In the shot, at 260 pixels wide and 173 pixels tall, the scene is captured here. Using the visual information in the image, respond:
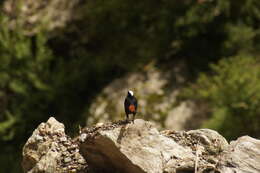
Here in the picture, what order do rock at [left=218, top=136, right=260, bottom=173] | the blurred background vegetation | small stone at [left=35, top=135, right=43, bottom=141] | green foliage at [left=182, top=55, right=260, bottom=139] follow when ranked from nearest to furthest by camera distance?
rock at [left=218, top=136, right=260, bottom=173] < small stone at [left=35, top=135, right=43, bottom=141] < green foliage at [left=182, top=55, right=260, bottom=139] < the blurred background vegetation

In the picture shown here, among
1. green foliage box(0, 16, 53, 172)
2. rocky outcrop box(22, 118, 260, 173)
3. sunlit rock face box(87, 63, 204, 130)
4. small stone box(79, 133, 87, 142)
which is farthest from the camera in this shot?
green foliage box(0, 16, 53, 172)

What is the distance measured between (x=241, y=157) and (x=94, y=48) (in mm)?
11499

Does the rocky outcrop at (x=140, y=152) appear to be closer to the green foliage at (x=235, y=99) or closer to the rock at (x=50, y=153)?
the rock at (x=50, y=153)

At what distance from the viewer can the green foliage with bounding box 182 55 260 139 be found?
11328 mm

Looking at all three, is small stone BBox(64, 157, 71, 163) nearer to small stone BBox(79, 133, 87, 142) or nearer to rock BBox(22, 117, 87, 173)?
rock BBox(22, 117, 87, 173)

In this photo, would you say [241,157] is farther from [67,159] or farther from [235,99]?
[235,99]

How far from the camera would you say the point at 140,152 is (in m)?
5.41

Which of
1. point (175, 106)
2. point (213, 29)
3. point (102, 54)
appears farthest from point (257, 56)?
point (102, 54)

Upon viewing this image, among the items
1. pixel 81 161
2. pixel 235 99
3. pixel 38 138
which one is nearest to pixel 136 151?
pixel 81 161

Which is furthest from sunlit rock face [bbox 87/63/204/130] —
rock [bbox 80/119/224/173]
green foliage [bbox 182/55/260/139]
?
rock [bbox 80/119/224/173]

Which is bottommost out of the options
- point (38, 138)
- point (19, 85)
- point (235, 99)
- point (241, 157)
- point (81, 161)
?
point (241, 157)

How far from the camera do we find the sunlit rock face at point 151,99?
13031 mm

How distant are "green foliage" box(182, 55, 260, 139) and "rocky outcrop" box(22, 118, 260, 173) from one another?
552cm

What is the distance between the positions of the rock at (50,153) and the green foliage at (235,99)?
19.4 feet
